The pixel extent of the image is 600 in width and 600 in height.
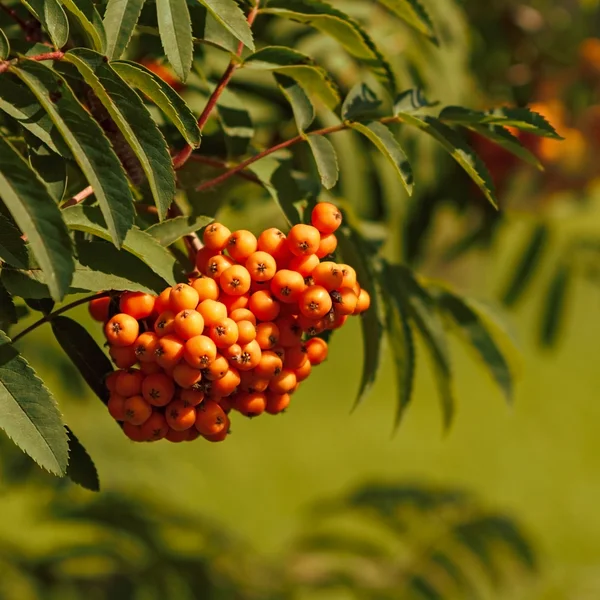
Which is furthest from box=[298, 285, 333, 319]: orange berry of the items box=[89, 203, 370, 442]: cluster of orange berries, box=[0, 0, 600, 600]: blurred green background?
box=[0, 0, 600, 600]: blurred green background

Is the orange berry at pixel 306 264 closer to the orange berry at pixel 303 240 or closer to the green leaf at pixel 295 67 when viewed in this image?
the orange berry at pixel 303 240

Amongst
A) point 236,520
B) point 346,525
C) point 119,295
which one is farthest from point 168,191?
point 346,525

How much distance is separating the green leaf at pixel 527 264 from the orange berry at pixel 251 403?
5.63 feet

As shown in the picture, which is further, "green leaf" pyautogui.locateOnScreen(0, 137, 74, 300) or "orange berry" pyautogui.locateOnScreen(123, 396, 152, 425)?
"orange berry" pyautogui.locateOnScreen(123, 396, 152, 425)

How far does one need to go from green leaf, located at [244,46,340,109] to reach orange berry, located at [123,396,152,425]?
46 cm

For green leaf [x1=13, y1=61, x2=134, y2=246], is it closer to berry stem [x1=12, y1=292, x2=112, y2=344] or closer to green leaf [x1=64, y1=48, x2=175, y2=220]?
green leaf [x1=64, y1=48, x2=175, y2=220]

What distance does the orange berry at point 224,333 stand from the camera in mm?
962

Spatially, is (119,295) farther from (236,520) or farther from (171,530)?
(236,520)

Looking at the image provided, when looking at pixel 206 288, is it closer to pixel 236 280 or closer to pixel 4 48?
pixel 236 280

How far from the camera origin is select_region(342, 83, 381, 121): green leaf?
3.96 ft

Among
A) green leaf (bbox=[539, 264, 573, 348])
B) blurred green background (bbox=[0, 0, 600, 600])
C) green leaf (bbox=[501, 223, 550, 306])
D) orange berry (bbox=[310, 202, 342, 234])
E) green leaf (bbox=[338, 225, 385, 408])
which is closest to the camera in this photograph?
orange berry (bbox=[310, 202, 342, 234])

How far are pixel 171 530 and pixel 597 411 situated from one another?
15.6 feet

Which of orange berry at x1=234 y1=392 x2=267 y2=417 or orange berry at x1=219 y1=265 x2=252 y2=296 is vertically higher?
orange berry at x1=219 y1=265 x2=252 y2=296

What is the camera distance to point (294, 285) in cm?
100
